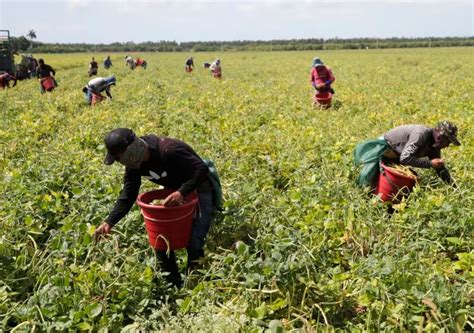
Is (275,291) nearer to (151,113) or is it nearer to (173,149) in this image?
(173,149)

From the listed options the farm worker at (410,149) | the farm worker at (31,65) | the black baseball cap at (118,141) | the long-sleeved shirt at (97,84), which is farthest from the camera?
the farm worker at (31,65)

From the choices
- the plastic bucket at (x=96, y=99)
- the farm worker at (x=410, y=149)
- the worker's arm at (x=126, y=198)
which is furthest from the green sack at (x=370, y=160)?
the plastic bucket at (x=96, y=99)

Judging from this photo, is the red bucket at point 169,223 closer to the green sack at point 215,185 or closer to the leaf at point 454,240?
the green sack at point 215,185

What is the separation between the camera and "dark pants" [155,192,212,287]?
3.35 meters

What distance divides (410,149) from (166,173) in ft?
7.74

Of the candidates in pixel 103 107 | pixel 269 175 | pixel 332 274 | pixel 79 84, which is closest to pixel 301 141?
pixel 269 175

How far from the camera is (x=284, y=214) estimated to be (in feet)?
12.5

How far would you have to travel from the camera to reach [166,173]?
328 centimetres

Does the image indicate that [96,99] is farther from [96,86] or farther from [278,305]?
[278,305]

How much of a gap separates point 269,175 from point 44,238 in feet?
8.05

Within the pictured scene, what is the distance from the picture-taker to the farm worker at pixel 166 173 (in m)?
2.99

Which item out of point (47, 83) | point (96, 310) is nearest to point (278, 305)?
point (96, 310)

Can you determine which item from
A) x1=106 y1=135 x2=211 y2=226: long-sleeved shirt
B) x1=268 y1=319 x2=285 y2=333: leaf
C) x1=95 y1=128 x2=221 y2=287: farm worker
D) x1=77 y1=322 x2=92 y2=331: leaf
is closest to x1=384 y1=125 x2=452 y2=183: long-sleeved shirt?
x1=95 y1=128 x2=221 y2=287: farm worker

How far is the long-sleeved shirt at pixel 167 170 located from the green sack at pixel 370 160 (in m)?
1.99
